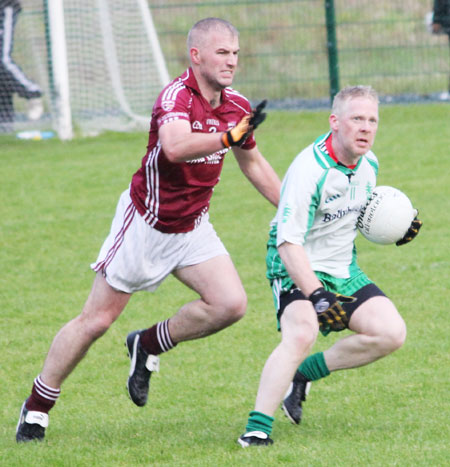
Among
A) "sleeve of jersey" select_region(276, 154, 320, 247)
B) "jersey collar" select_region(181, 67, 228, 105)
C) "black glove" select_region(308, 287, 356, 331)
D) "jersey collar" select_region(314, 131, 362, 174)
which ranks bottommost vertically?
"black glove" select_region(308, 287, 356, 331)

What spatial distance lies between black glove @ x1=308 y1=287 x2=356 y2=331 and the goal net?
9955mm

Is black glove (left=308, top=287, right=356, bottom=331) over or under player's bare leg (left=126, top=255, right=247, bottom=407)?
over

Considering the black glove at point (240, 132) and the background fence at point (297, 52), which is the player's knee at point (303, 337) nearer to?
the black glove at point (240, 132)

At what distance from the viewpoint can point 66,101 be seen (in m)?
14.0

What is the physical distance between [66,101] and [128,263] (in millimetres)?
9208

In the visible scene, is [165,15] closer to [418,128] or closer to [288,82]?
[288,82]

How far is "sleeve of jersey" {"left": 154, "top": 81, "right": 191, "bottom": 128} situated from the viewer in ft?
15.8

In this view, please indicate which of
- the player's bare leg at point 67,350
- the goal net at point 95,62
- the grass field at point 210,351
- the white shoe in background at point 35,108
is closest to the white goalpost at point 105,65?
the goal net at point 95,62

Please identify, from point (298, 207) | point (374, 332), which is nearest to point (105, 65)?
point (298, 207)

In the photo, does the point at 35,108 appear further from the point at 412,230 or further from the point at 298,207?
the point at 298,207

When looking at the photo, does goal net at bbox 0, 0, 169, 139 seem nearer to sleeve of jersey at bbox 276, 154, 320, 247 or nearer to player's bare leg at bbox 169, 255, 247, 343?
player's bare leg at bbox 169, 255, 247, 343

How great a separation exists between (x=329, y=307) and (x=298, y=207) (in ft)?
1.84

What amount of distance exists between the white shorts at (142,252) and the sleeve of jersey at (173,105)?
0.66m

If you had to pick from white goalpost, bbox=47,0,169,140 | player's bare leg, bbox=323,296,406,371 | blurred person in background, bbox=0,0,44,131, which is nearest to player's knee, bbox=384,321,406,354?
player's bare leg, bbox=323,296,406,371
